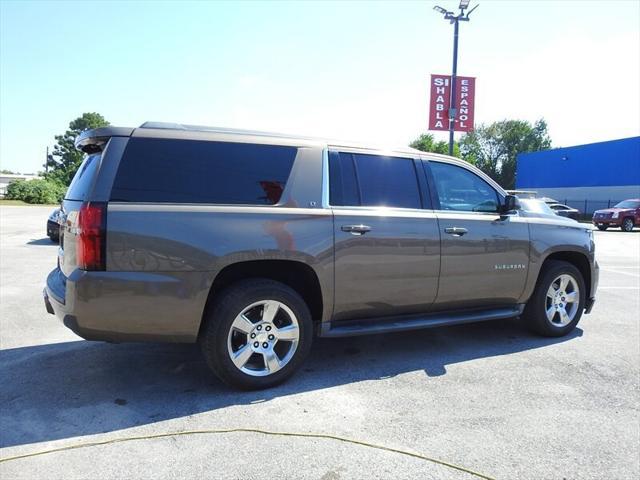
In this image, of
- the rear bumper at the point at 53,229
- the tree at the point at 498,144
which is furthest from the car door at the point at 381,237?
the tree at the point at 498,144

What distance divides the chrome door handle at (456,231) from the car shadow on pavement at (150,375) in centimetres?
116

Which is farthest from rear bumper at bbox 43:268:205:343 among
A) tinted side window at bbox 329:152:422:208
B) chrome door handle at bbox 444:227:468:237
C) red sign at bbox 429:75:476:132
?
red sign at bbox 429:75:476:132

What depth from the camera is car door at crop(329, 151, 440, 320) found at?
3.92 meters

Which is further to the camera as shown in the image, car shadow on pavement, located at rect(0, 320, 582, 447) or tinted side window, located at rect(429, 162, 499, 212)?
tinted side window, located at rect(429, 162, 499, 212)

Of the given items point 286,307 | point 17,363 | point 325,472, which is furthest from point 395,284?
point 17,363

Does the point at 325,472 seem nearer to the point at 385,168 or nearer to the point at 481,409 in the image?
the point at 481,409

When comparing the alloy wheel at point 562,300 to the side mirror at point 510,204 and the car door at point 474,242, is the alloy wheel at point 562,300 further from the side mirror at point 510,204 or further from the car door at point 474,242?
the side mirror at point 510,204

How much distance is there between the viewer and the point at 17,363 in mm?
4078

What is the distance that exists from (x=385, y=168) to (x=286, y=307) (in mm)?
1549

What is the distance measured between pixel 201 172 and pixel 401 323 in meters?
2.14

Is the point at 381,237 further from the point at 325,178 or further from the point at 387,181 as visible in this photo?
the point at 325,178

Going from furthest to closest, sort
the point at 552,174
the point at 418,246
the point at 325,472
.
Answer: the point at 552,174
the point at 418,246
the point at 325,472

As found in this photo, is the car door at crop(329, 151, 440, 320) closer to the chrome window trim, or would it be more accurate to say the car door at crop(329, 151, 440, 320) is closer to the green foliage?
the chrome window trim

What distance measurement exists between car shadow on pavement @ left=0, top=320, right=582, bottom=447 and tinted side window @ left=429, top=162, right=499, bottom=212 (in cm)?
142
